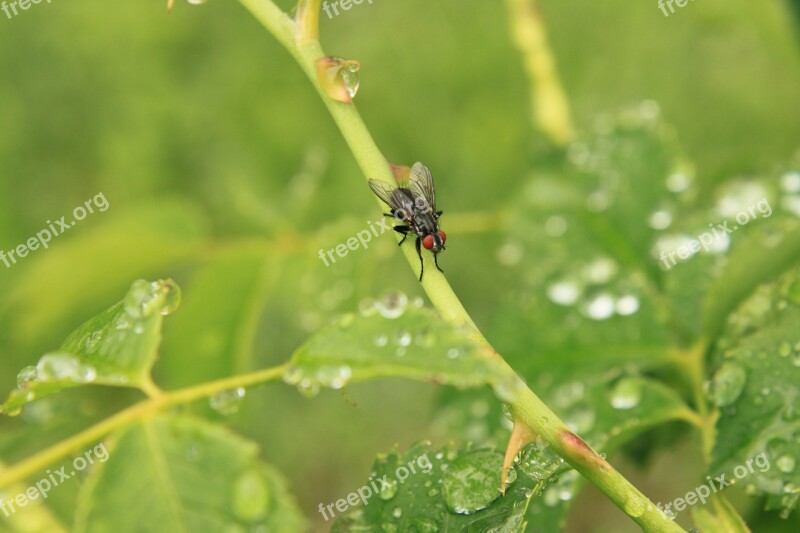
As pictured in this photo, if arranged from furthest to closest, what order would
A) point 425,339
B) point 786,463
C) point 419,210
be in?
point 419,210 < point 786,463 < point 425,339

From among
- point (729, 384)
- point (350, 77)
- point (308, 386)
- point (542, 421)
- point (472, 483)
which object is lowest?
point (729, 384)

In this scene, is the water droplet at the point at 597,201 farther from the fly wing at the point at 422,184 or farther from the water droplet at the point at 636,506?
the water droplet at the point at 636,506

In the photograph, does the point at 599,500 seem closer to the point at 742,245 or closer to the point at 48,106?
the point at 742,245

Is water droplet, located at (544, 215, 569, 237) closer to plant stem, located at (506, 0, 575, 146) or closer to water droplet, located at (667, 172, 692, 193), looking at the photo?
water droplet, located at (667, 172, 692, 193)

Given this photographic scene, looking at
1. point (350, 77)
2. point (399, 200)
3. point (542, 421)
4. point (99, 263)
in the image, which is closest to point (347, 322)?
point (542, 421)

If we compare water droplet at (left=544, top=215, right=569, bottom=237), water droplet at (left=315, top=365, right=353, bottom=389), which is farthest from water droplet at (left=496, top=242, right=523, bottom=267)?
water droplet at (left=315, top=365, right=353, bottom=389)

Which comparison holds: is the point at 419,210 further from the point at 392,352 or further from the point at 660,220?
the point at 392,352

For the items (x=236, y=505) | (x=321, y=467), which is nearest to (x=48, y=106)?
(x=321, y=467)
